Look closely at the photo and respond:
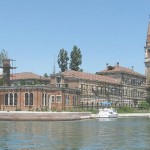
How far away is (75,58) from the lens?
122812 millimetres

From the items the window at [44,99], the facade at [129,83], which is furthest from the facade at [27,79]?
the window at [44,99]

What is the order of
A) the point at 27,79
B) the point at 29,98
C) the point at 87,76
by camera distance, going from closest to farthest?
the point at 29,98, the point at 87,76, the point at 27,79

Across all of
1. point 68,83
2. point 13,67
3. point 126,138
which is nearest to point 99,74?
point 68,83

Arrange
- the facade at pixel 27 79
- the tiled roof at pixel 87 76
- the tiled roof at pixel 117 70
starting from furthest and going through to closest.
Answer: the tiled roof at pixel 117 70, the facade at pixel 27 79, the tiled roof at pixel 87 76

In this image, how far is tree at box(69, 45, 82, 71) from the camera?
402 ft

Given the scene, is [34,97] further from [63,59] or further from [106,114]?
[63,59]

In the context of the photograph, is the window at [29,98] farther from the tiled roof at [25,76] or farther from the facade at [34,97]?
the tiled roof at [25,76]

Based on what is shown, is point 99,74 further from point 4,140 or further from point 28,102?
point 4,140

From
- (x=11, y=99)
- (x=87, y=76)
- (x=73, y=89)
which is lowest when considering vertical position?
(x=11, y=99)

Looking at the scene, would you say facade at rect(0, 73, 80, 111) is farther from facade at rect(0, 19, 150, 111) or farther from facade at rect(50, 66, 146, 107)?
facade at rect(50, 66, 146, 107)

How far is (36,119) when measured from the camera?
71875mm

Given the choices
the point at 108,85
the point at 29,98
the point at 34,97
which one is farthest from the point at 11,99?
the point at 108,85

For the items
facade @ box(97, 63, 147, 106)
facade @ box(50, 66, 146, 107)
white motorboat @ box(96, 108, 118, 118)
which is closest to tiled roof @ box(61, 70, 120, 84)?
facade @ box(50, 66, 146, 107)

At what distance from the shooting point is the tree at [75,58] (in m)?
123
